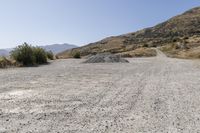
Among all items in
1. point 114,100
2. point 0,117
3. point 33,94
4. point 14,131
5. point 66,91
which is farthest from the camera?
point 66,91

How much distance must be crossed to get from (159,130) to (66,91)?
6.20 m

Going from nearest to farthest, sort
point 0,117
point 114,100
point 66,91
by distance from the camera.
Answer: point 0,117 → point 114,100 → point 66,91

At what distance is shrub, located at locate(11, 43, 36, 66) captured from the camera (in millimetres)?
31172

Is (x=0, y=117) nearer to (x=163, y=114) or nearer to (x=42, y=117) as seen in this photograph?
(x=42, y=117)

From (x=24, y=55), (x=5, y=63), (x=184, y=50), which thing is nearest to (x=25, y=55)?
(x=24, y=55)

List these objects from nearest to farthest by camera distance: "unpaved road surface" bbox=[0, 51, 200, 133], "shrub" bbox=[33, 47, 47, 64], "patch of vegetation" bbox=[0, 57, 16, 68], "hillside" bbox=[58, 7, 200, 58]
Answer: "unpaved road surface" bbox=[0, 51, 200, 133], "patch of vegetation" bbox=[0, 57, 16, 68], "shrub" bbox=[33, 47, 47, 64], "hillside" bbox=[58, 7, 200, 58]

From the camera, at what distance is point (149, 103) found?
31.6ft

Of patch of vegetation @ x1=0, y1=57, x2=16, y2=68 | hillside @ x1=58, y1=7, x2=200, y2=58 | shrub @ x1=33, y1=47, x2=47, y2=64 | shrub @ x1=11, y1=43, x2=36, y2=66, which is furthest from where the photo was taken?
hillside @ x1=58, y1=7, x2=200, y2=58

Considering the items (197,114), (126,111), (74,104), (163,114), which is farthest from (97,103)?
(197,114)

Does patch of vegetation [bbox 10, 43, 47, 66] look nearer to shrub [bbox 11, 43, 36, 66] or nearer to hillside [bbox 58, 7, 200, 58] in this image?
shrub [bbox 11, 43, 36, 66]

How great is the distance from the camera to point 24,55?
31438mm

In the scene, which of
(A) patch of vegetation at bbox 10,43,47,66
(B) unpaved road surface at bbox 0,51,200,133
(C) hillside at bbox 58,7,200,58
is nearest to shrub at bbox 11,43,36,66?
(A) patch of vegetation at bbox 10,43,47,66

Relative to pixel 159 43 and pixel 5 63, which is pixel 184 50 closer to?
pixel 159 43

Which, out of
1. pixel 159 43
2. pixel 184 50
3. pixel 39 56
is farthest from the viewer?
pixel 159 43
